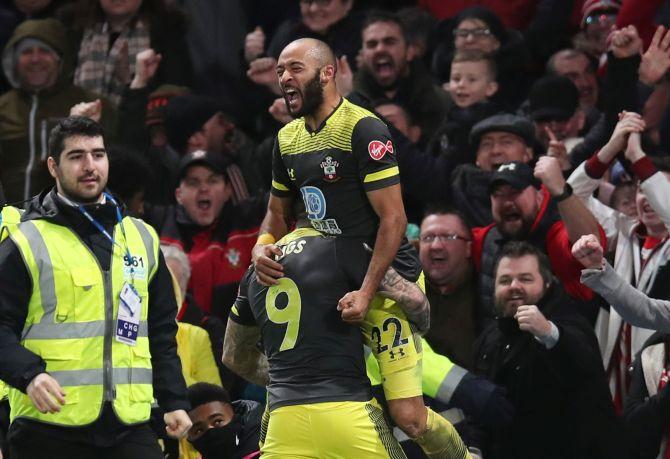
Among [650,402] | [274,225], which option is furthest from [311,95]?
[650,402]

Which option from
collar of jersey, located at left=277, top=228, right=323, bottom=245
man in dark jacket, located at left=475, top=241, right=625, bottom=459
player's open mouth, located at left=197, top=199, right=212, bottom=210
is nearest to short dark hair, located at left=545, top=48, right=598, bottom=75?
player's open mouth, located at left=197, top=199, right=212, bottom=210

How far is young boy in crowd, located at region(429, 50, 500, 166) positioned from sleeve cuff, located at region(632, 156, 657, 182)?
166cm

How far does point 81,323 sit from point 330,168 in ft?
4.28

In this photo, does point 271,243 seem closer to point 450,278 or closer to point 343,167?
point 343,167

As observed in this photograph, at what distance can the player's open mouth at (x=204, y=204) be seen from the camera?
Result: 32.7 ft

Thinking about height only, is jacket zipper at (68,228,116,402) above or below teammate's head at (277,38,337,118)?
below

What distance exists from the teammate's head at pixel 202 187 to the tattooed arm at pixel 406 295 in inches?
145

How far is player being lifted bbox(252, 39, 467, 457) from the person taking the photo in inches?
246

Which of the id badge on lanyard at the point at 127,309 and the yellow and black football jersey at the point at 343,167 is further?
the id badge on lanyard at the point at 127,309

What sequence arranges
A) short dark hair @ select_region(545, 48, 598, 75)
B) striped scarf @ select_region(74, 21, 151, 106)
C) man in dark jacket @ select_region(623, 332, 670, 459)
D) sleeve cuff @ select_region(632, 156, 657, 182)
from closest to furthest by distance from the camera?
man in dark jacket @ select_region(623, 332, 670, 459) → sleeve cuff @ select_region(632, 156, 657, 182) → short dark hair @ select_region(545, 48, 598, 75) → striped scarf @ select_region(74, 21, 151, 106)

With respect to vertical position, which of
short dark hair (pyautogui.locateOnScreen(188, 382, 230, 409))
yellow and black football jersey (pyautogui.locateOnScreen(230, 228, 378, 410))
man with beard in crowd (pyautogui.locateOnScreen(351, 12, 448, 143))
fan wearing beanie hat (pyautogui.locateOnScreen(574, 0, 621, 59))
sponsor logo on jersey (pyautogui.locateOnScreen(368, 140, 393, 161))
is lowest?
short dark hair (pyautogui.locateOnScreen(188, 382, 230, 409))

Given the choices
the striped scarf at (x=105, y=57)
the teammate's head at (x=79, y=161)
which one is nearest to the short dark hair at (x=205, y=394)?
the teammate's head at (x=79, y=161)

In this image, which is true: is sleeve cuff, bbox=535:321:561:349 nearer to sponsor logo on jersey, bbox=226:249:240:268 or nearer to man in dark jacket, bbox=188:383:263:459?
man in dark jacket, bbox=188:383:263:459

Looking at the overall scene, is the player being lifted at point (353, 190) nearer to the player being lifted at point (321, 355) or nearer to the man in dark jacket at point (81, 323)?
the player being lifted at point (321, 355)
